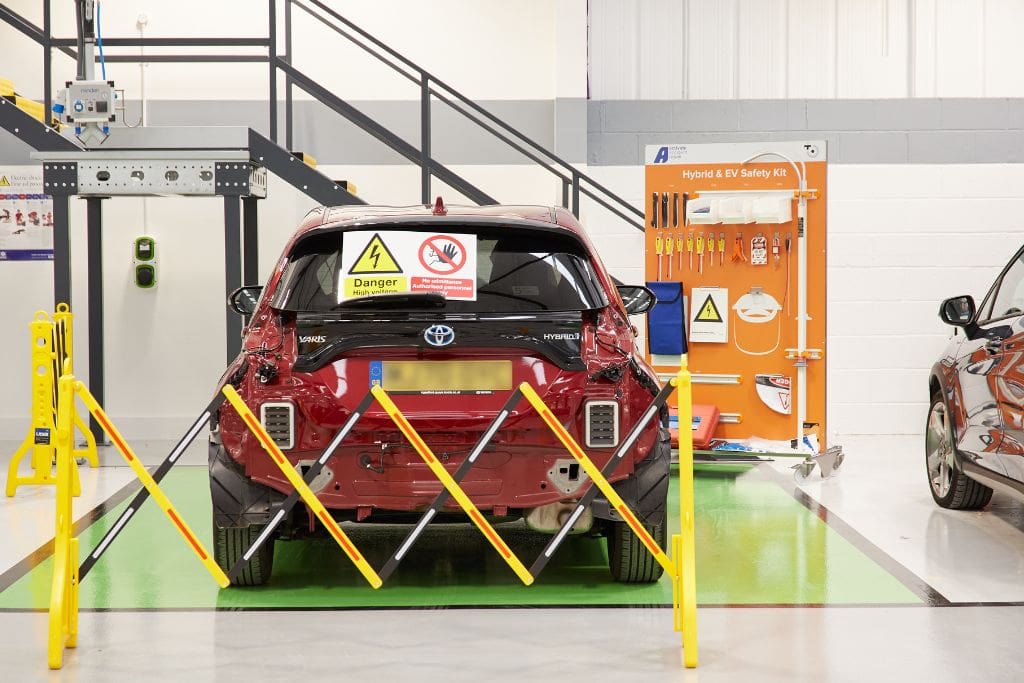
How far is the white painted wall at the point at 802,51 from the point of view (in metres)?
10.7

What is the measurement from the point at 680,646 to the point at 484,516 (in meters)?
0.90

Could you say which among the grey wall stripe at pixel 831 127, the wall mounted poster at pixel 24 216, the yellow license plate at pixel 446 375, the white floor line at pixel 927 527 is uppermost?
the grey wall stripe at pixel 831 127

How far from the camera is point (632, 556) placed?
4848mm

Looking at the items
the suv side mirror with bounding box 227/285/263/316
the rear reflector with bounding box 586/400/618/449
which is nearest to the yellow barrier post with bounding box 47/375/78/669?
the suv side mirror with bounding box 227/285/263/316

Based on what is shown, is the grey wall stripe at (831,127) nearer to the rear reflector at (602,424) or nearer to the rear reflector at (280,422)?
the rear reflector at (602,424)

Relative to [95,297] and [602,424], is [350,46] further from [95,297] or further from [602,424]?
[602,424]

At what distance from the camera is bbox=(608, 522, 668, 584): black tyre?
4.80 meters

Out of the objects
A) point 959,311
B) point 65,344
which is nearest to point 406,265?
point 959,311

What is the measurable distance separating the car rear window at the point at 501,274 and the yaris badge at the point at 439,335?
0.36 feet

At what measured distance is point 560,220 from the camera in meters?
4.98

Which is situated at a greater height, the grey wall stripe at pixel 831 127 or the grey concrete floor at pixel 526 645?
the grey wall stripe at pixel 831 127

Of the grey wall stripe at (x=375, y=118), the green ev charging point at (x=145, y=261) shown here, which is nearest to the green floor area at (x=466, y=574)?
the green ev charging point at (x=145, y=261)

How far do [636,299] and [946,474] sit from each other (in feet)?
8.16

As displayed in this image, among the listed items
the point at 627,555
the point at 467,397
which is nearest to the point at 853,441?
the point at 627,555
